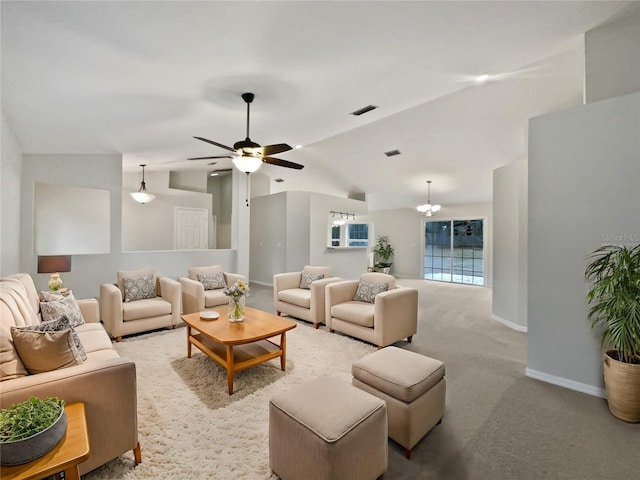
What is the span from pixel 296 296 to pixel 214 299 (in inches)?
51.6

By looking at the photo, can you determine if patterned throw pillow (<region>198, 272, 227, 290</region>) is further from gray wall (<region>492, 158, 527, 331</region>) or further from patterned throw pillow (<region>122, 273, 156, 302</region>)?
gray wall (<region>492, 158, 527, 331</region>)

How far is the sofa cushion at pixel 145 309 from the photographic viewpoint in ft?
12.2

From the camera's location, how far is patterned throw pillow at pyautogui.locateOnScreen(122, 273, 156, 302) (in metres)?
4.12

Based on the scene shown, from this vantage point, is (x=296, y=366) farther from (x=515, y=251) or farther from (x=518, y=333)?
(x=515, y=251)

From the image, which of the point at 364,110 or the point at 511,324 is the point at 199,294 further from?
the point at 511,324

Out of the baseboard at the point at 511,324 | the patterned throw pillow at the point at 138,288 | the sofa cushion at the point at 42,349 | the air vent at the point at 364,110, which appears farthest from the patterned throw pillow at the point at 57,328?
the baseboard at the point at 511,324

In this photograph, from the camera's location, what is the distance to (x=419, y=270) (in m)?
9.73

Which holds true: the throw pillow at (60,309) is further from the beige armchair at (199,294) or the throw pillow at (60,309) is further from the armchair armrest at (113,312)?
the beige armchair at (199,294)

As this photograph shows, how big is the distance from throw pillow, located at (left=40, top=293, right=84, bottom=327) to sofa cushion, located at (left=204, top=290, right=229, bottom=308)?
168 centimetres

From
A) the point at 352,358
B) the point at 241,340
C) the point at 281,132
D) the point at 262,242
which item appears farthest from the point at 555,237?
the point at 262,242

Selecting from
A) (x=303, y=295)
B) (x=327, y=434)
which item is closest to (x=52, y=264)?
(x=303, y=295)

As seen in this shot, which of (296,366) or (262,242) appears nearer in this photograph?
(296,366)

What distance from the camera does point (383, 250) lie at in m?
10.4

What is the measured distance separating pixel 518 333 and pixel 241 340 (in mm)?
3955
